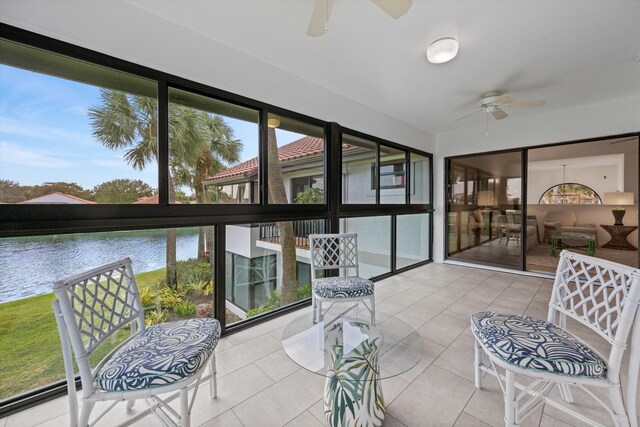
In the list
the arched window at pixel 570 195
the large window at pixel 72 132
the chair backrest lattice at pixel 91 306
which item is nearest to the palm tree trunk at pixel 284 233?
the large window at pixel 72 132

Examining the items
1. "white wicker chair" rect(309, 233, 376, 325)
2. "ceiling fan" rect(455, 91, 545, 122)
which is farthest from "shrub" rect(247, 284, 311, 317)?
"ceiling fan" rect(455, 91, 545, 122)

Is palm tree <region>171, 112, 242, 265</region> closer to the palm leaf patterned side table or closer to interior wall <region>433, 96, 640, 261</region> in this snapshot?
the palm leaf patterned side table

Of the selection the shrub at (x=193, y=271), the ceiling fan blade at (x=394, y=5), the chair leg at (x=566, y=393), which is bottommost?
the chair leg at (x=566, y=393)

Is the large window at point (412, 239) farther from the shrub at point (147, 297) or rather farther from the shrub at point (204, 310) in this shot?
the shrub at point (147, 297)

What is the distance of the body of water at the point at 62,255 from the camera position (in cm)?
152

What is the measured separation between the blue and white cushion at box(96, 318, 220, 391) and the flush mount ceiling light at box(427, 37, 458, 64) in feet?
9.12

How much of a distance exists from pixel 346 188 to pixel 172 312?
2.44 metres

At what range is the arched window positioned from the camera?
19.9 ft

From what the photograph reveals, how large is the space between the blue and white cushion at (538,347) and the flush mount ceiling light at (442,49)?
2196mm

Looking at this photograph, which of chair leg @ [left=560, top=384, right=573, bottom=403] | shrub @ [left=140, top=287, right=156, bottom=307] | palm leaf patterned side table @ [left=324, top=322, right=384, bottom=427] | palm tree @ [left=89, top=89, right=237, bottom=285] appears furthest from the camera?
shrub @ [left=140, top=287, right=156, bottom=307]

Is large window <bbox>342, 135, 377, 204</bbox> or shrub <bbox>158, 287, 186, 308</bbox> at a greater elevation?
large window <bbox>342, 135, 377, 204</bbox>

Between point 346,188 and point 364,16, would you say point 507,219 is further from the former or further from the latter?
point 364,16

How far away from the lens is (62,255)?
5.47 feet

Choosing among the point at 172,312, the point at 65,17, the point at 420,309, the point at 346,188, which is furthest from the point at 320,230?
the point at 65,17
